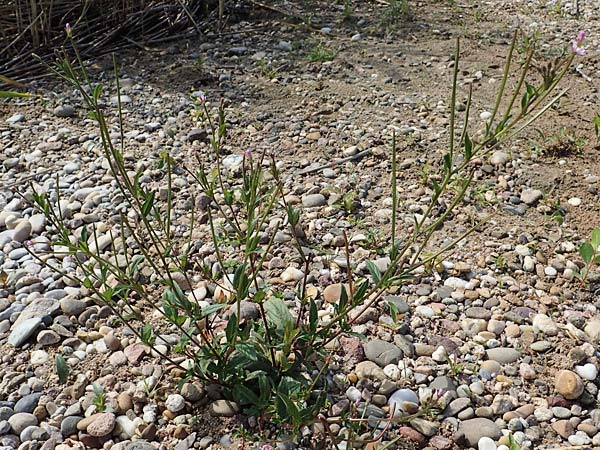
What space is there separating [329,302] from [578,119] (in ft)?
5.44

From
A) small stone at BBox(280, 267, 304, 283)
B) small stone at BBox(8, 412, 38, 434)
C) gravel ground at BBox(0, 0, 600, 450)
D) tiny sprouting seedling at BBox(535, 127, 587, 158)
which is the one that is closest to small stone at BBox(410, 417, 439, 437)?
gravel ground at BBox(0, 0, 600, 450)

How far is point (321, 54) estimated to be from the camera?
3.70 metres

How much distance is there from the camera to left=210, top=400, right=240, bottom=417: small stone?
68.6 inches

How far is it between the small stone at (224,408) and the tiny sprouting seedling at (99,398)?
0.97 feet

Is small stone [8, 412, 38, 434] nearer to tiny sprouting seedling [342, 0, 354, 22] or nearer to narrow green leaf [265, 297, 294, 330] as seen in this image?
narrow green leaf [265, 297, 294, 330]

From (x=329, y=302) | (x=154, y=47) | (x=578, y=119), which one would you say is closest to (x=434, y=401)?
(x=329, y=302)

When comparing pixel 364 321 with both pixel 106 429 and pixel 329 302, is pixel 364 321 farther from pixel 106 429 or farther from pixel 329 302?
pixel 106 429

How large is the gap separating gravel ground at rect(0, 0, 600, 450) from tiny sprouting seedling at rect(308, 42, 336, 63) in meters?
0.03

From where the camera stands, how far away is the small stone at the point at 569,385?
177cm

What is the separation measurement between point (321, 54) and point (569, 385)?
244 cm

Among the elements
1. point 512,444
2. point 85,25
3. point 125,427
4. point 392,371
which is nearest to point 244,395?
point 125,427

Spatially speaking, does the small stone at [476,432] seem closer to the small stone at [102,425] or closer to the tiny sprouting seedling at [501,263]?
the tiny sprouting seedling at [501,263]

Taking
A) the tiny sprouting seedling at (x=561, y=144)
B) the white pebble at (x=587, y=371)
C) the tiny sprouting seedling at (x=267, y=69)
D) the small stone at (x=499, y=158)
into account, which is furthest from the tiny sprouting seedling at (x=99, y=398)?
the tiny sprouting seedling at (x=267, y=69)

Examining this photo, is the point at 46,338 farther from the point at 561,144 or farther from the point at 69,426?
the point at 561,144
